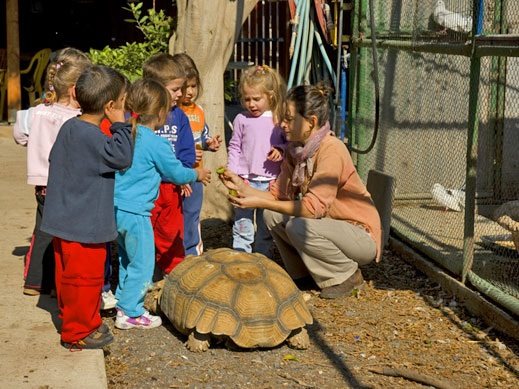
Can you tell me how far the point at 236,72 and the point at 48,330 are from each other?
8.75 m

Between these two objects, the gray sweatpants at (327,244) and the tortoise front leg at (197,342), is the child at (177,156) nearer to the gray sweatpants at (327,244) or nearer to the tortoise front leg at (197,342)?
the gray sweatpants at (327,244)

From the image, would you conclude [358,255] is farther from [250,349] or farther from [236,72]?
[236,72]

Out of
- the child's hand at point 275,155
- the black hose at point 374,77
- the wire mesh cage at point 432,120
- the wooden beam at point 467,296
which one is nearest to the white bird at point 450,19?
the wire mesh cage at point 432,120

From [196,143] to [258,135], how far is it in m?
0.46

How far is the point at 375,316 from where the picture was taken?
593 cm

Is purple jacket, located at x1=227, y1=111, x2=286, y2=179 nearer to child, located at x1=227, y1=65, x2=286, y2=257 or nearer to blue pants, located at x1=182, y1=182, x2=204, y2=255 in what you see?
child, located at x1=227, y1=65, x2=286, y2=257

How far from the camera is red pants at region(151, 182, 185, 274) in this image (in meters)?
6.10

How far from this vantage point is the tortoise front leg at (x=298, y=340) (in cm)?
529

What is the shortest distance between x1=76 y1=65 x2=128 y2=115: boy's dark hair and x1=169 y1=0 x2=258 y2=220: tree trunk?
9.58ft

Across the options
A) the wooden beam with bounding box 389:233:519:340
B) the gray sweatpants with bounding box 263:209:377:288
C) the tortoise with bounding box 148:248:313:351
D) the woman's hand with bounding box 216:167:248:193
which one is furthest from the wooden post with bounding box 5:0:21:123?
the tortoise with bounding box 148:248:313:351

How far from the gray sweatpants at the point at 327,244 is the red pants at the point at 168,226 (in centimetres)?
60

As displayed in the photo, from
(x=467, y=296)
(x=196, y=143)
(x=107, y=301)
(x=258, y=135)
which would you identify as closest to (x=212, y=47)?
(x=196, y=143)

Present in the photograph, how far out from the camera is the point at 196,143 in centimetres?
674

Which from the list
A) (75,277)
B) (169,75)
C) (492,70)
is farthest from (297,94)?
(492,70)
